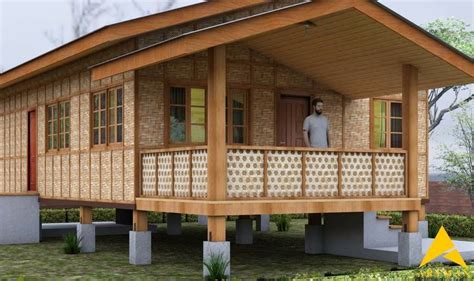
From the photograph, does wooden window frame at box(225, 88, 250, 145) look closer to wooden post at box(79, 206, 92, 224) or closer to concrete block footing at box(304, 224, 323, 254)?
concrete block footing at box(304, 224, 323, 254)

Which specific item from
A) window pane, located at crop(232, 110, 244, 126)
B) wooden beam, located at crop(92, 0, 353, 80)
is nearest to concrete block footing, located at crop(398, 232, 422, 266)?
window pane, located at crop(232, 110, 244, 126)

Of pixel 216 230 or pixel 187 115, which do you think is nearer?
pixel 216 230

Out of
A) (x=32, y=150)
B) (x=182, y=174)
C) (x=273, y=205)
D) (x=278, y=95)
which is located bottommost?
(x=273, y=205)

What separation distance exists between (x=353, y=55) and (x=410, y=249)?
14.1 ft

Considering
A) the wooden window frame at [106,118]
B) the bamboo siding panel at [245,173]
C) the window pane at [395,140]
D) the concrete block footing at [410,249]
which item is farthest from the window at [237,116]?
the window pane at [395,140]

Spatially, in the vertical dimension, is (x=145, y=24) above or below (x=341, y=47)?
above

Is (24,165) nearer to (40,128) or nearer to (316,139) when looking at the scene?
(40,128)

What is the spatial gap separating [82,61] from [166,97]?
3.69 m

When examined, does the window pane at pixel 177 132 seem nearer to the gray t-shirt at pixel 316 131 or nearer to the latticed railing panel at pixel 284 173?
the gray t-shirt at pixel 316 131

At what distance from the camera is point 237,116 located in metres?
18.4

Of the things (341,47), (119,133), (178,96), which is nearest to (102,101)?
(119,133)

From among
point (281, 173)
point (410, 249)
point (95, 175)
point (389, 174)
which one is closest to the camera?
point (281, 173)

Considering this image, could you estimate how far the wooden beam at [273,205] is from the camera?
1411cm

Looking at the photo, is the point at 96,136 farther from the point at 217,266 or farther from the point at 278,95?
the point at 217,266
